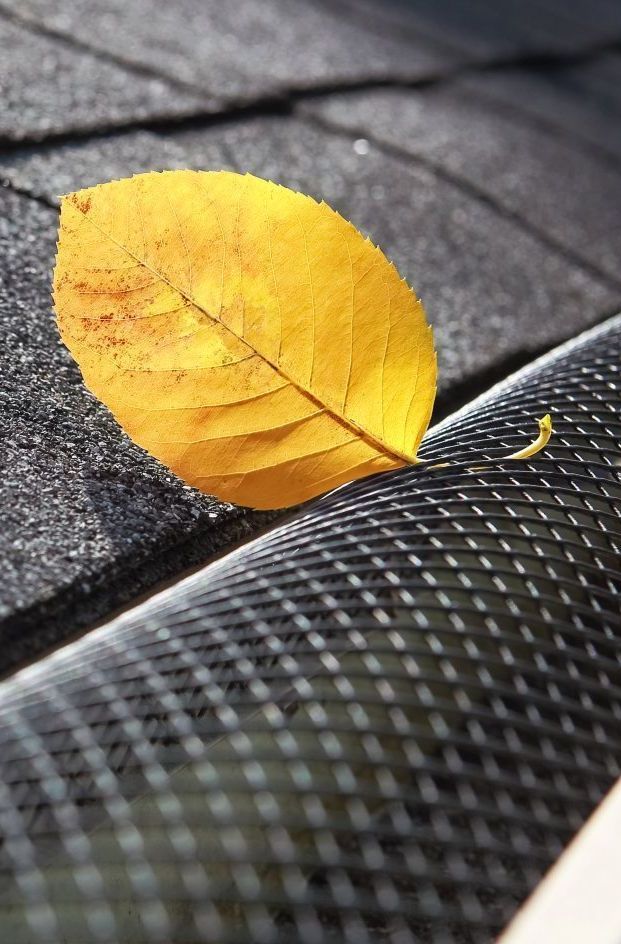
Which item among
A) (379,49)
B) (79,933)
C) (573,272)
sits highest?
(379,49)

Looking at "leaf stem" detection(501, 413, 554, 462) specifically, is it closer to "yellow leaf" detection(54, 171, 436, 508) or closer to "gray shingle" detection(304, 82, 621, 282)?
"yellow leaf" detection(54, 171, 436, 508)

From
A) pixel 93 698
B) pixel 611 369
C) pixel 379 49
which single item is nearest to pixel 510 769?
pixel 93 698

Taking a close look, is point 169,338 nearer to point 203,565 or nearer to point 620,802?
point 203,565

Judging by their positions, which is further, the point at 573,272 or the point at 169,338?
the point at 573,272

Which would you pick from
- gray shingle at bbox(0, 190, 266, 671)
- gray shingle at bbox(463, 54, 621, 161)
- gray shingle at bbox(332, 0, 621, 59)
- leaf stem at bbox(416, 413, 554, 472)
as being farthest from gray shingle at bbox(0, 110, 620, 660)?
gray shingle at bbox(332, 0, 621, 59)

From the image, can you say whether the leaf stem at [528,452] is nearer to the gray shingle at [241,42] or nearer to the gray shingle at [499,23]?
the gray shingle at [241,42]
